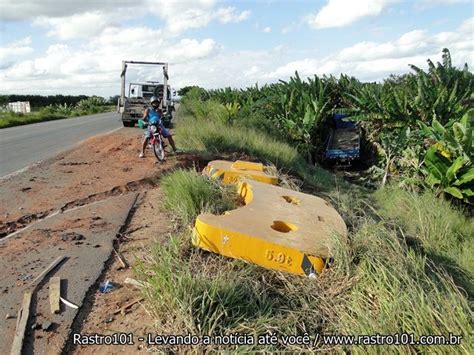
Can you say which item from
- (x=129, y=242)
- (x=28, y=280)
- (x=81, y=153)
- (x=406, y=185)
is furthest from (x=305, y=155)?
(x=28, y=280)

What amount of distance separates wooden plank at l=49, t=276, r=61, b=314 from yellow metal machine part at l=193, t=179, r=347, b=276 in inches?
46.6

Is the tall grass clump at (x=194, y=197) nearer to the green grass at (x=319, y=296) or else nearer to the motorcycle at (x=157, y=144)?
the green grass at (x=319, y=296)

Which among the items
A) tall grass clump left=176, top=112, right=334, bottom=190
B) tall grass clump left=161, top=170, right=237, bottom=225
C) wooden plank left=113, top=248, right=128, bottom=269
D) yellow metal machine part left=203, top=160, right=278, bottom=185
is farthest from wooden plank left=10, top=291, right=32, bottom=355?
tall grass clump left=176, top=112, right=334, bottom=190

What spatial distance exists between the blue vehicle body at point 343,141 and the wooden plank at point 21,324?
13.1 meters

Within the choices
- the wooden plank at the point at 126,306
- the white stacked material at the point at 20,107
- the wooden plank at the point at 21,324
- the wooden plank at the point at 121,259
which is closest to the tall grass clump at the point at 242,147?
the wooden plank at the point at 121,259

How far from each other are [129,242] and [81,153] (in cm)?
756

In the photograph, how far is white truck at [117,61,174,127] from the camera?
20.6 metres

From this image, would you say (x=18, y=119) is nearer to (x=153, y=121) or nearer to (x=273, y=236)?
(x=153, y=121)

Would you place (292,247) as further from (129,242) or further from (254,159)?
(254,159)

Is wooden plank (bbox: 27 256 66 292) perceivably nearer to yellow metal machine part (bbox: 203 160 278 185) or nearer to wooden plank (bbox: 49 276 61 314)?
wooden plank (bbox: 49 276 61 314)

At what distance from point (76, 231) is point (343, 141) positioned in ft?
40.7

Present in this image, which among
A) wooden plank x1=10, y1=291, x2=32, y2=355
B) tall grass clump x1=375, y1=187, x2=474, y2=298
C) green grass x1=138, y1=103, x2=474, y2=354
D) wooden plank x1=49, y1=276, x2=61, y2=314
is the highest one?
green grass x1=138, y1=103, x2=474, y2=354

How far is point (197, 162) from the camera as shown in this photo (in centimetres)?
884

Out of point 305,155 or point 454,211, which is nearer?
point 454,211
